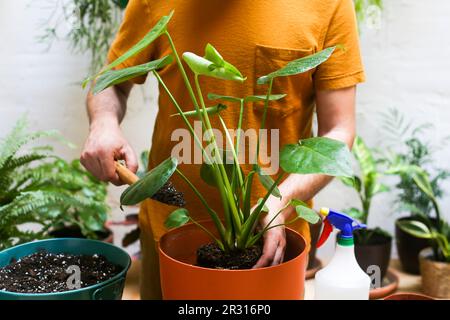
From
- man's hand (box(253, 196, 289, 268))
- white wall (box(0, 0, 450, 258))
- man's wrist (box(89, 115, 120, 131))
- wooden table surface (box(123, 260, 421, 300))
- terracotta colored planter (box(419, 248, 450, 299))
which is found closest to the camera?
man's hand (box(253, 196, 289, 268))

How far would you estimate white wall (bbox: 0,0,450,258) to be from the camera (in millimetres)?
2027

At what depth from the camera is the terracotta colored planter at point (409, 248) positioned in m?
1.93

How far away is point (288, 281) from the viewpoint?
62 centimetres

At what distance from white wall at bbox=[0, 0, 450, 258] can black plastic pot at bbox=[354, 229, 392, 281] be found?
493 mm

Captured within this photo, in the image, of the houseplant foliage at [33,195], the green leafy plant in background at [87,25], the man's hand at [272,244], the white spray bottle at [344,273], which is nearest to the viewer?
the man's hand at [272,244]

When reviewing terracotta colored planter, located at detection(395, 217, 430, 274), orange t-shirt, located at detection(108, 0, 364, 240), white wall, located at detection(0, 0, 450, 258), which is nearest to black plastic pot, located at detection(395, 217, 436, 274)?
terracotta colored planter, located at detection(395, 217, 430, 274)

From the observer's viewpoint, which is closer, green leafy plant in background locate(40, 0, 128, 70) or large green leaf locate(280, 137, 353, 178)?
large green leaf locate(280, 137, 353, 178)

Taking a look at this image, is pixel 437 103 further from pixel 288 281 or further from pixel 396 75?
pixel 288 281

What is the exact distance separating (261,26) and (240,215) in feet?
1.50

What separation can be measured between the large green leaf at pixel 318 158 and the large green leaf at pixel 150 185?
0.14m

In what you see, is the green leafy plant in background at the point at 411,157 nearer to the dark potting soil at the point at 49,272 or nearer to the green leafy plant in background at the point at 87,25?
the green leafy plant in background at the point at 87,25

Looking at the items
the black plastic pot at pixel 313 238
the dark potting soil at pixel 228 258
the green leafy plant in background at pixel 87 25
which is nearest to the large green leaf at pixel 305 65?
the dark potting soil at pixel 228 258

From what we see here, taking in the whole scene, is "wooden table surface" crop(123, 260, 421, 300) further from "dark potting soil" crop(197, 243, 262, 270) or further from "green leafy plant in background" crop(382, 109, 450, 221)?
"dark potting soil" crop(197, 243, 262, 270)

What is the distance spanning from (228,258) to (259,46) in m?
0.48
